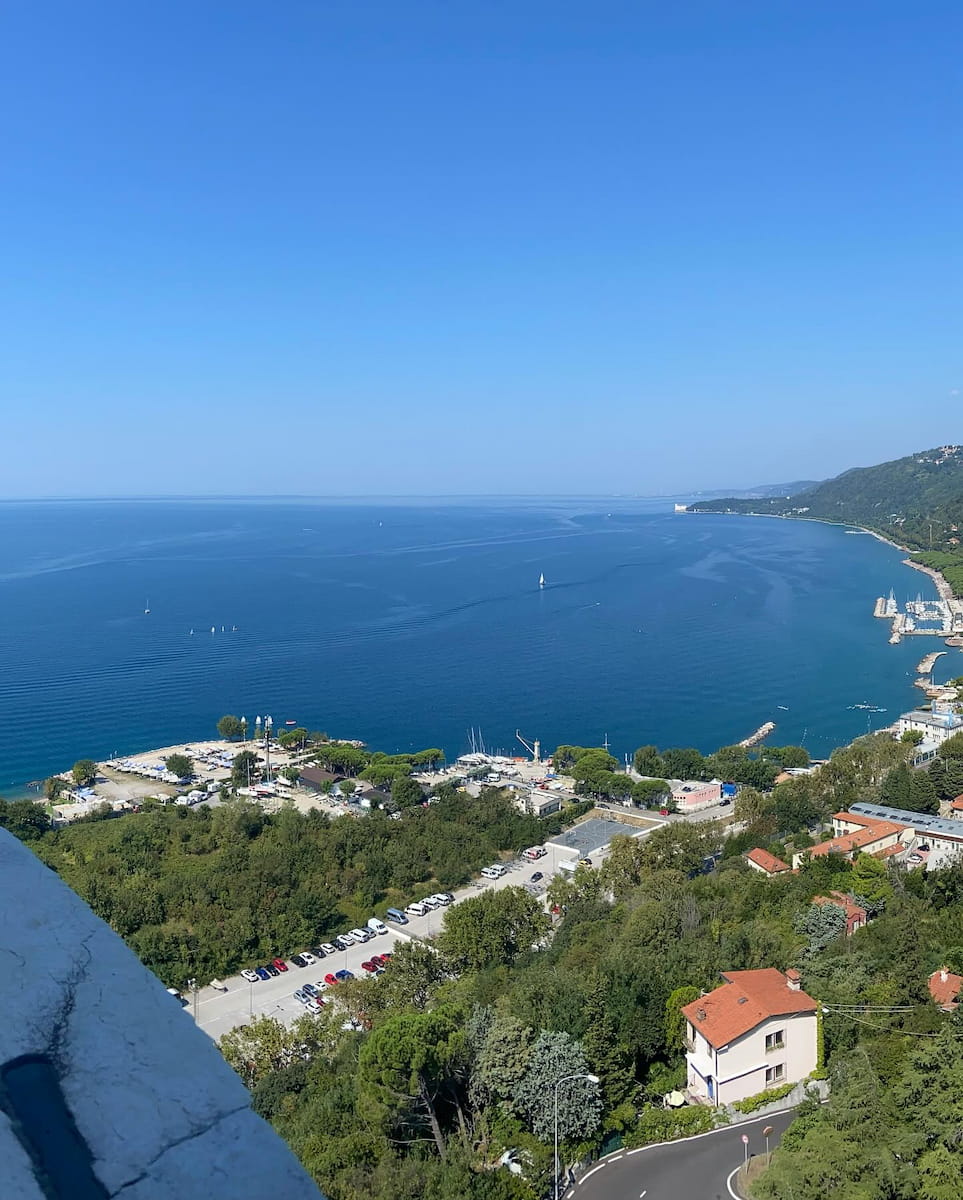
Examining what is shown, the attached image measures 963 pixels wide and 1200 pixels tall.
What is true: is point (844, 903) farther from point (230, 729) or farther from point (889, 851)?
point (230, 729)

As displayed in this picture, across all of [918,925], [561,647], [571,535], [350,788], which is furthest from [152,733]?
[571,535]

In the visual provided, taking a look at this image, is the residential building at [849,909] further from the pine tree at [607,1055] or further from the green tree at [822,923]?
the pine tree at [607,1055]

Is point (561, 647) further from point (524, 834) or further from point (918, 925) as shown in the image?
point (918, 925)

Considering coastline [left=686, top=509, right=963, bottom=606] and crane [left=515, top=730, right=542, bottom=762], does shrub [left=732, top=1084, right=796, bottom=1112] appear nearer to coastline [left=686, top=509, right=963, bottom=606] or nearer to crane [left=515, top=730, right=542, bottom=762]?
crane [left=515, top=730, right=542, bottom=762]

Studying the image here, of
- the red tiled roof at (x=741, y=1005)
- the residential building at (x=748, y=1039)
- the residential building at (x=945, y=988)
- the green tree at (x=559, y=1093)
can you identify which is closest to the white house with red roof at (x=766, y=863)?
the residential building at (x=945, y=988)

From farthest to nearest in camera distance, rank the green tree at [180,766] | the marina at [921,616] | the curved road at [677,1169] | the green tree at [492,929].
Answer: the marina at [921,616] → the green tree at [180,766] → the green tree at [492,929] → the curved road at [677,1169]

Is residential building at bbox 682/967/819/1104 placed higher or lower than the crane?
higher

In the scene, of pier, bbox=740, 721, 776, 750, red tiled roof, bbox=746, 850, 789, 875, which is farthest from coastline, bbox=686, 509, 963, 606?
red tiled roof, bbox=746, 850, 789, 875

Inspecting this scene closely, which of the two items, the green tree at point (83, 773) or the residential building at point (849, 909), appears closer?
the residential building at point (849, 909)
